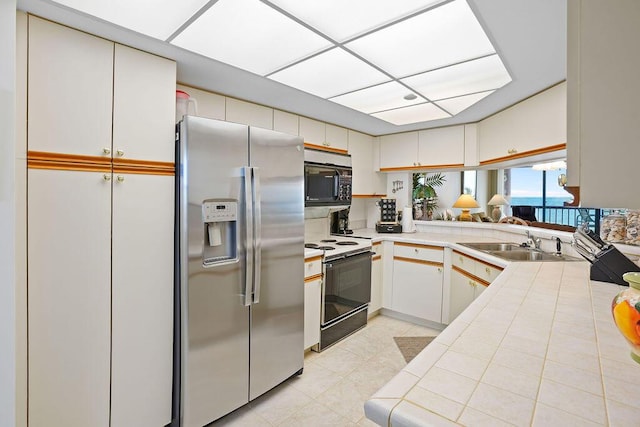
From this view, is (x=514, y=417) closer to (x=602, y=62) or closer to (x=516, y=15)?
(x=602, y=62)

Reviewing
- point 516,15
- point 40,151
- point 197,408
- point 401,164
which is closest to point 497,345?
point 516,15

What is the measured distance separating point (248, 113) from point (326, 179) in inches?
36.0

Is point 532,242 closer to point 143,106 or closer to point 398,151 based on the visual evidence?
point 398,151

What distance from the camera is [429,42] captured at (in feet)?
5.25

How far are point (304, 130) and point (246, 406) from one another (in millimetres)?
2344

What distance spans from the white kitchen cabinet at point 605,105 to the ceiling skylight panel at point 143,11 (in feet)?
4.44

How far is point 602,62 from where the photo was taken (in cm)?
50

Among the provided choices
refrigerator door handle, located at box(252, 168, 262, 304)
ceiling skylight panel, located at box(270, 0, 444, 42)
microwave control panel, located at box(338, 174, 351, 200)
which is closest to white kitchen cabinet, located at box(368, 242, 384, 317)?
microwave control panel, located at box(338, 174, 351, 200)

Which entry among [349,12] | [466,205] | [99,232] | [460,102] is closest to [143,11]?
[349,12]

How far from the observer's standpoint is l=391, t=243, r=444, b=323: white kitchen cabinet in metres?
3.17

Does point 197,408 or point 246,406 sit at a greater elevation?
point 197,408

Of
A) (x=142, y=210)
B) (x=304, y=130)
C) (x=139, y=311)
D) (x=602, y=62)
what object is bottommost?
(x=139, y=311)

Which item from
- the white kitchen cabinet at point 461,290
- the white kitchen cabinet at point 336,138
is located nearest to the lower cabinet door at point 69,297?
the white kitchen cabinet at point 336,138

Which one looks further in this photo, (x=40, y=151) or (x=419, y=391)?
(x=40, y=151)
